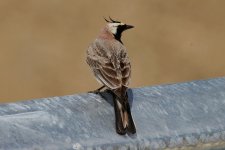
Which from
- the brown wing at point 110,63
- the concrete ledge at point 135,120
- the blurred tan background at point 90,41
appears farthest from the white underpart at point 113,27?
the blurred tan background at point 90,41

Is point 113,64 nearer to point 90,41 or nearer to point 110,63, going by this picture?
point 110,63

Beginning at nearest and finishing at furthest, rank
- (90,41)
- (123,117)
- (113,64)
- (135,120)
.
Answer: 1. (135,120)
2. (123,117)
3. (113,64)
4. (90,41)

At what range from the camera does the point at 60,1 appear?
1537 cm

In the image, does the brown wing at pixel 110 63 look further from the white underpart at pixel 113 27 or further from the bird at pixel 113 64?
the white underpart at pixel 113 27

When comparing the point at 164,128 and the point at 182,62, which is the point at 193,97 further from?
the point at 182,62

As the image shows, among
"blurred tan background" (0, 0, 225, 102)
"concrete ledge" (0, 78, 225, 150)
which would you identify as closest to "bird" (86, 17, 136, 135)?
"concrete ledge" (0, 78, 225, 150)

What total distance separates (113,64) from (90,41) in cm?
792

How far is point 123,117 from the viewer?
148 inches

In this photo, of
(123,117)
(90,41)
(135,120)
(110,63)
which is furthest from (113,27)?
(90,41)

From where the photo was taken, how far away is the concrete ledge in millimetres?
2857

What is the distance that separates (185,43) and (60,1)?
2679 mm

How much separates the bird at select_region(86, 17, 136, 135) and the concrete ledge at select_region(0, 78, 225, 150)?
36cm

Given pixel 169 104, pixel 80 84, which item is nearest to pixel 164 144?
pixel 169 104

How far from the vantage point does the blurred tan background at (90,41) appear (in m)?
13.1
